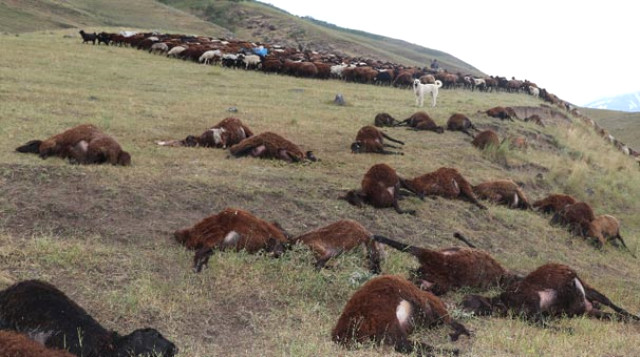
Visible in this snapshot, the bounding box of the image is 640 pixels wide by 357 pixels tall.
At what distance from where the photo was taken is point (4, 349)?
11.2 feet

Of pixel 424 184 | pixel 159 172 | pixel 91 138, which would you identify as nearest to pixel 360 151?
pixel 424 184

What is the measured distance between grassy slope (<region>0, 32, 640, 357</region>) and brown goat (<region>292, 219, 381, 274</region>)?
15cm

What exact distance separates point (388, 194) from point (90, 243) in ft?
15.2

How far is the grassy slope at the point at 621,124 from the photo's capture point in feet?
134

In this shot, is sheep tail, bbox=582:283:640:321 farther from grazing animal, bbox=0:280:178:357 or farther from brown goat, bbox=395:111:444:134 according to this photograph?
brown goat, bbox=395:111:444:134

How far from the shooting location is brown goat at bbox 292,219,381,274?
6.58 meters

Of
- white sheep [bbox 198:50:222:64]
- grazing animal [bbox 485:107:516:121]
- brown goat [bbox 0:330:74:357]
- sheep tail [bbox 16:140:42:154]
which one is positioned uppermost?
grazing animal [bbox 485:107:516:121]

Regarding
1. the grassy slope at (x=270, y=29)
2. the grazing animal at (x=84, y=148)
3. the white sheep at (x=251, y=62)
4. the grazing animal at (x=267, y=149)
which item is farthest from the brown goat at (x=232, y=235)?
the grassy slope at (x=270, y=29)

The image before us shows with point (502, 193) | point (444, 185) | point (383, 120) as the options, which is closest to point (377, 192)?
point (444, 185)

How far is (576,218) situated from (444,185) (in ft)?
8.87

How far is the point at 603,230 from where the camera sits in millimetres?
10977

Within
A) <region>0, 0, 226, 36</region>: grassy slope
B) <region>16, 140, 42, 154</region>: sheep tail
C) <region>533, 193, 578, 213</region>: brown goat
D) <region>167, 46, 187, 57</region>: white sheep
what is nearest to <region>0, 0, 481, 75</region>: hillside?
<region>0, 0, 226, 36</region>: grassy slope

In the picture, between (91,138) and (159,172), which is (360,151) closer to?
(159,172)

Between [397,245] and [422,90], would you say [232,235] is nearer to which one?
[397,245]
